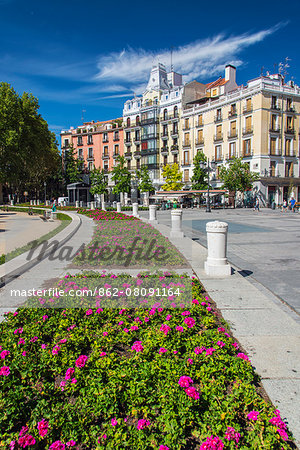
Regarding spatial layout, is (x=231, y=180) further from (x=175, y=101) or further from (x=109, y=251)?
(x=109, y=251)

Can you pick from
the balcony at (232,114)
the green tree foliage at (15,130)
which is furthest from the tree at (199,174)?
the green tree foliage at (15,130)

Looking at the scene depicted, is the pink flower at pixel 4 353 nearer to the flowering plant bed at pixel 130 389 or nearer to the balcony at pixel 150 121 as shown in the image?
the flowering plant bed at pixel 130 389

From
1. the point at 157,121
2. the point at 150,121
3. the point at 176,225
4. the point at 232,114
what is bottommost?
the point at 176,225

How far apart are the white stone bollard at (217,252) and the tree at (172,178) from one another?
40.5 m

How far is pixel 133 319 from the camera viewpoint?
12.6 feet

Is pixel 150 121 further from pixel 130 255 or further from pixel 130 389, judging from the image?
pixel 130 389

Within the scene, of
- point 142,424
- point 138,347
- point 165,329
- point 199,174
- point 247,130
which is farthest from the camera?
point 199,174

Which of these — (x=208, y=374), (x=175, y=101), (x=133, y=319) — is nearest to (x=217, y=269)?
(x=133, y=319)

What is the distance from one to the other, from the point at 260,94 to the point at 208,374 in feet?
140

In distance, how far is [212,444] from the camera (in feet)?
6.19

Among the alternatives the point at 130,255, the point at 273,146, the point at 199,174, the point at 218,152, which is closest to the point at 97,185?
the point at 199,174

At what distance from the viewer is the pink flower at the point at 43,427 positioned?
6.51 feet

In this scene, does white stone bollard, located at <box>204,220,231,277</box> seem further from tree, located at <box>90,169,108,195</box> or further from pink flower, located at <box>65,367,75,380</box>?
tree, located at <box>90,169,108,195</box>

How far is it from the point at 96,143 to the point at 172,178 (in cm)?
2459
